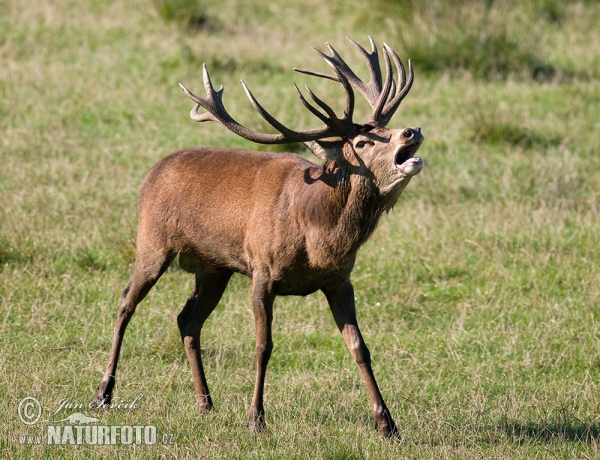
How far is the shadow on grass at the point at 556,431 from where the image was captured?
5.82 meters

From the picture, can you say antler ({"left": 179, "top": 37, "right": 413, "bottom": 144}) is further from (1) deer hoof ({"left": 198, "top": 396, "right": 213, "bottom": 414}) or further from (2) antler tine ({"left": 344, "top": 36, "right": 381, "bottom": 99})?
(1) deer hoof ({"left": 198, "top": 396, "right": 213, "bottom": 414})

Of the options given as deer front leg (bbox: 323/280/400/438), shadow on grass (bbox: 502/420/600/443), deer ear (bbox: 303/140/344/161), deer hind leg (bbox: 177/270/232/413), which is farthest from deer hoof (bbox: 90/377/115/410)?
shadow on grass (bbox: 502/420/600/443)

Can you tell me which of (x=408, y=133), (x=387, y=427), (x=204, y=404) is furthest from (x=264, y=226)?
(x=387, y=427)

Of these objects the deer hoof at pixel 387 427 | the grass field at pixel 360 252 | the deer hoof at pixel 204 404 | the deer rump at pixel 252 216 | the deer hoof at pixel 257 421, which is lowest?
the grass field at pixel 360 252

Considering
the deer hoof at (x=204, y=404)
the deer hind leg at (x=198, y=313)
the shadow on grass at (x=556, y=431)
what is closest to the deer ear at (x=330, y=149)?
the deer hind leg at (x=198, y=313)

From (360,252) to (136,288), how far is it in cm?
293

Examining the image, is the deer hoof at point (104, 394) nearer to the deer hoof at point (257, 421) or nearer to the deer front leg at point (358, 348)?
the deer hoof at point (257, 421)

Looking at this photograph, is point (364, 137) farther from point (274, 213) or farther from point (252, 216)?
point (252, 216)

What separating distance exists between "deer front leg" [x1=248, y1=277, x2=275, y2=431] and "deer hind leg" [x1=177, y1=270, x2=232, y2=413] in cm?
64

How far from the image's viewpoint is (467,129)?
11.9 metres

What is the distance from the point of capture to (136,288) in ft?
21.6

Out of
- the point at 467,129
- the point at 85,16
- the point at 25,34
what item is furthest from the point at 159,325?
the point at 85,16

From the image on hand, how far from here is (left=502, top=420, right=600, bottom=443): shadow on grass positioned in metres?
5.82

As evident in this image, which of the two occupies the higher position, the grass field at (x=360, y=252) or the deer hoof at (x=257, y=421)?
the deer hoof at (x=257, y=421)
